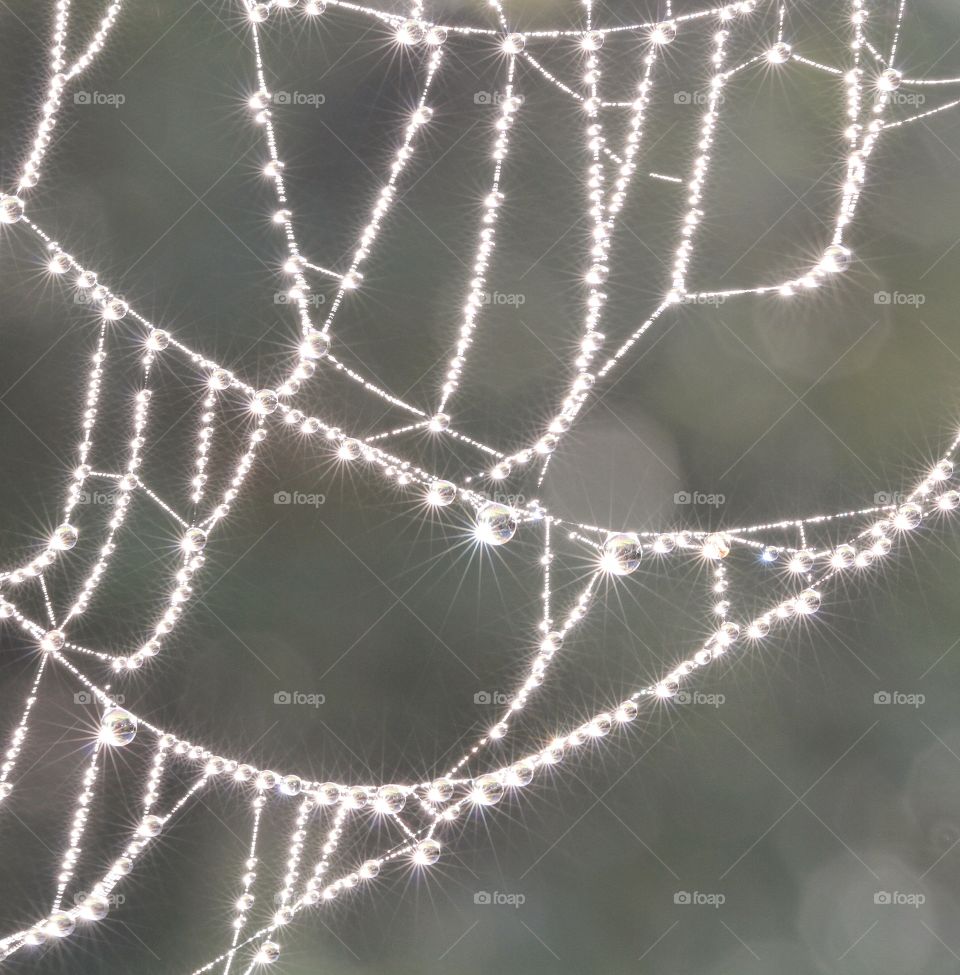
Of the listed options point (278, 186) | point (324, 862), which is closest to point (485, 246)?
point (278, 186)

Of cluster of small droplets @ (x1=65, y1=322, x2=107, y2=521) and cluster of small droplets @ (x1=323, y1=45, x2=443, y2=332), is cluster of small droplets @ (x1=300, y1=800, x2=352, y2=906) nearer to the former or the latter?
cluster of small droplets @ (x1=65, y1=322, x2=107, y2=521)

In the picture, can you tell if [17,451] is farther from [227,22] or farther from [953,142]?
[953,142]

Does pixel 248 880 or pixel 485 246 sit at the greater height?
pixel 485 246

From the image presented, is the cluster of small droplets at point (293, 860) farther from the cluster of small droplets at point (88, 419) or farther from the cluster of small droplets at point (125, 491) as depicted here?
the cluster of small droplets at point (88, 419)

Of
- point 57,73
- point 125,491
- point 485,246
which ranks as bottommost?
point 125,491

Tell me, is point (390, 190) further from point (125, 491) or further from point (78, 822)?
point (78, 822)

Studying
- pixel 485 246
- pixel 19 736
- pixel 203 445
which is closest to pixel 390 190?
pixel 485 246

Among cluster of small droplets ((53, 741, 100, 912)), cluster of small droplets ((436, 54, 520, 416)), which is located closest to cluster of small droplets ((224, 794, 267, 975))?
cluster of small droplets ((53, 741, 100, 912))
